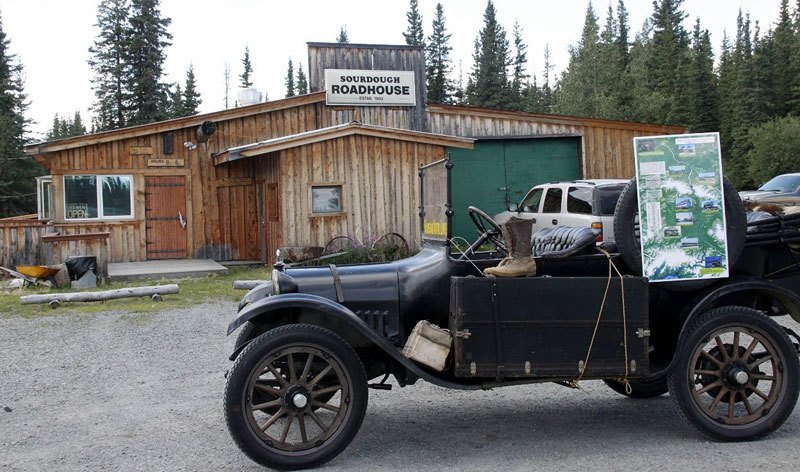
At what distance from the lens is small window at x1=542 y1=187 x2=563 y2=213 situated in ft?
44.3

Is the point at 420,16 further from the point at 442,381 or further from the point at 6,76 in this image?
the point at 442,381

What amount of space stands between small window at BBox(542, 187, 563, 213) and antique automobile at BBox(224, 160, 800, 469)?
8574 millimetres

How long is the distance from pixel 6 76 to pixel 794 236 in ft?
144

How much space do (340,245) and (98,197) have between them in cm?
590

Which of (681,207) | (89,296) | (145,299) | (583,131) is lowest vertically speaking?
(145,299)

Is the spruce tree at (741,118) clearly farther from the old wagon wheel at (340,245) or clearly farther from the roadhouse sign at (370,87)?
the old wagon wheel at (340,245)

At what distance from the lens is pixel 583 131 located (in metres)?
19.6

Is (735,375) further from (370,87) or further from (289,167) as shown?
(370,87)

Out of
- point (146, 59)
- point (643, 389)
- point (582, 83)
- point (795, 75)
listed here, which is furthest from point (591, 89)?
point (643, 389)

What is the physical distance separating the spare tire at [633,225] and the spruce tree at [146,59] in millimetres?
44318

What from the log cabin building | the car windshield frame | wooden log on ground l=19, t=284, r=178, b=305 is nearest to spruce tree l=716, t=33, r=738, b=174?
the car windshield frame

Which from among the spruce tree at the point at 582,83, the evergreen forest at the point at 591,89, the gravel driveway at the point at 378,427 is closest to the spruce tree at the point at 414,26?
the evergreen forest at the point at 591,89

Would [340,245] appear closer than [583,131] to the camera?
Yes

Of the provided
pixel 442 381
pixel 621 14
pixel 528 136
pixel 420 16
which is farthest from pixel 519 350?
pixel 621 14
